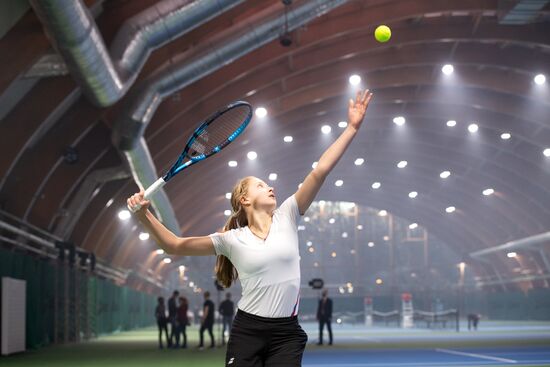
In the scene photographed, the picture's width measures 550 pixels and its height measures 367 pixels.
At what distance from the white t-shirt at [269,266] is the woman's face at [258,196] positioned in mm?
110

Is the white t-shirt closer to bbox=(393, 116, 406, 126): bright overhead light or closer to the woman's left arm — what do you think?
the woman's left arm

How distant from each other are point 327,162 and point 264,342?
1.23 metres

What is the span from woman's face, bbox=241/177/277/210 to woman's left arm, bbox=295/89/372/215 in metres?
0.18

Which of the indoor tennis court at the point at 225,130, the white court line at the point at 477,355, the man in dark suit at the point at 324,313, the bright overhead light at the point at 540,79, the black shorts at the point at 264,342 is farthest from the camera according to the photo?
the bright overhead light at the point at 540,79

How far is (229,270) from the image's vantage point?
20.6ft

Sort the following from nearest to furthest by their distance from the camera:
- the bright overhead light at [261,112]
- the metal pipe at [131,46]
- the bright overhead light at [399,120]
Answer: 1. the metal pipe at [131,46]
2. the bright overhead light at [261,112]
3. the bright overhead light at [399,120]

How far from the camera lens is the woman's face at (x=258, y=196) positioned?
608 centimetres

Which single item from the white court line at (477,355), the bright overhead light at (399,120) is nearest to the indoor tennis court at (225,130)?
the bright overhead light at (399,120)

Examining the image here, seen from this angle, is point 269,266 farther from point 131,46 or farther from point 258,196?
point 131,46

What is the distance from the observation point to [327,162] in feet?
19.7

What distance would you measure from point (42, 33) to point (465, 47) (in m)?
20.4

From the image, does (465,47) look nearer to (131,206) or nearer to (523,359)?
(523,359)

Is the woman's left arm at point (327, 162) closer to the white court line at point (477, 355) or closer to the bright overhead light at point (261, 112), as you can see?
the white court line at point (477, 355)

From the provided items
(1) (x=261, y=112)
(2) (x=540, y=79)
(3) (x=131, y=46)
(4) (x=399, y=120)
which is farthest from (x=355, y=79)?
(3) (x=131, y=46)
